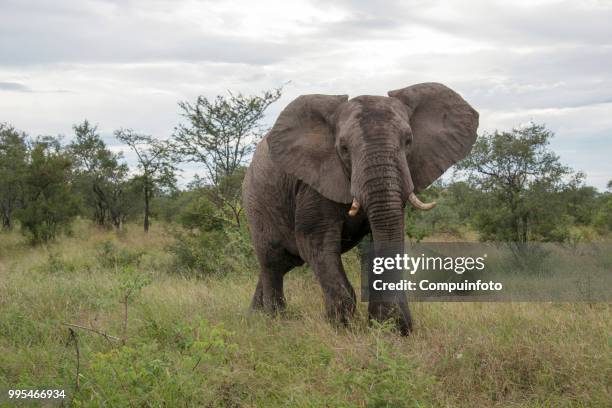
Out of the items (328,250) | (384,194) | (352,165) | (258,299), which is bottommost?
(258,299)

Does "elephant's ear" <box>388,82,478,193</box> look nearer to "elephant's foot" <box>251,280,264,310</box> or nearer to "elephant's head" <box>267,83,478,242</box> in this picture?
"elephant's head" <box>267,83,478,242</box>

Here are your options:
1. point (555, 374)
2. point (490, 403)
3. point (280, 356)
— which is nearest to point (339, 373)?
point (280, 356)

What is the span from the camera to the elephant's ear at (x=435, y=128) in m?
5.88

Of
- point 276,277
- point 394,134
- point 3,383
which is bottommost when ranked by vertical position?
point 3,383

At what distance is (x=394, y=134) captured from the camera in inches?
208

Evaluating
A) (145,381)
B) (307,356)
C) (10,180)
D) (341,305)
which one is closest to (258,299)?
(341,305)

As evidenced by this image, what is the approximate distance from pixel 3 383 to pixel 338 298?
8.66 ft

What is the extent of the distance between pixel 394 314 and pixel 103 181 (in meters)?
25.8

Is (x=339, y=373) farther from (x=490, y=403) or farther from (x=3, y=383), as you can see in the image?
(x=3, y=383)

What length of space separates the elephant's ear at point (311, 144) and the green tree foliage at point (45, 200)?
51.4 ft

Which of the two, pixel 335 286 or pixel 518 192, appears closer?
pixel 335 286

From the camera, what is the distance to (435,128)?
6047 millimetres

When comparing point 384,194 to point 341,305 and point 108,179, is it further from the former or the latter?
point 108,179

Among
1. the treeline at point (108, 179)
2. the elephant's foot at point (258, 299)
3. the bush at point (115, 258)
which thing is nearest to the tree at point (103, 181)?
the treeline at point (108, 179)
